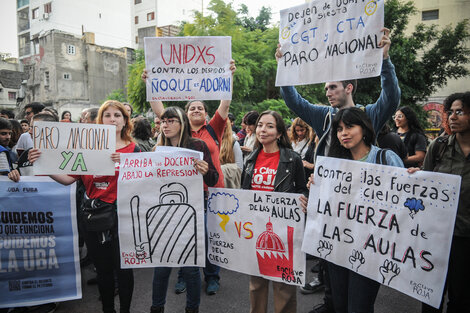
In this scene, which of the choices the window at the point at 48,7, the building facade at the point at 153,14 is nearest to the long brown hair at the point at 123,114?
the building facade at the point at 153,14

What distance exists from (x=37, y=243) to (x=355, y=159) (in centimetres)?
294

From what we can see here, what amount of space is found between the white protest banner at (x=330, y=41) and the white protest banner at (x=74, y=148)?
66.4 inches

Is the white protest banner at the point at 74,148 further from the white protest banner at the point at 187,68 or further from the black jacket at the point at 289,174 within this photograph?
the black jacket at the point at 289,174

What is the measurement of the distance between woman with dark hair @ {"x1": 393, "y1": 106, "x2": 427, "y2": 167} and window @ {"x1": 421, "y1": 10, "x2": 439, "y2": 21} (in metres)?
26.9

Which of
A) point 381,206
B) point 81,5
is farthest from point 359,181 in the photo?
point 81,5

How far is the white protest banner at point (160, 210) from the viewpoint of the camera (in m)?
2.72

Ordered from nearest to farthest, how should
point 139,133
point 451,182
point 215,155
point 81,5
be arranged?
point 451,182 < point 215,155 < point 139,133 < point 81,5

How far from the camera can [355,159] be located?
92.7 inches

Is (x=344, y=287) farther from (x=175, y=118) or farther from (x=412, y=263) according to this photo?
(x=175, y=118)

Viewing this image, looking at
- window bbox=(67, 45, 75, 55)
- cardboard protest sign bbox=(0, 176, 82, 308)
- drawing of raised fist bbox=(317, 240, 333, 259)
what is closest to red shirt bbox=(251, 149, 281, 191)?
drawing of raised fist bbox=(317, 240, 333, 259)

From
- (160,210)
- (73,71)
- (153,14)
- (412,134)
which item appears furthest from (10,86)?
(412,134)

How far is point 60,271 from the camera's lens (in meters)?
3.05

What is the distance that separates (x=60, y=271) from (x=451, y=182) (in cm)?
333

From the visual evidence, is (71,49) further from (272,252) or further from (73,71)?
(272,252)
